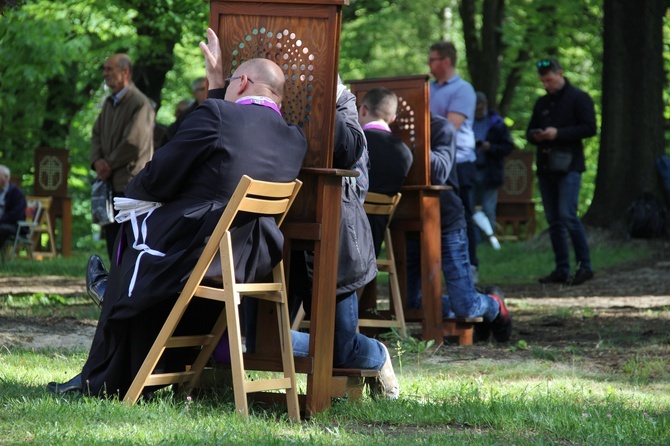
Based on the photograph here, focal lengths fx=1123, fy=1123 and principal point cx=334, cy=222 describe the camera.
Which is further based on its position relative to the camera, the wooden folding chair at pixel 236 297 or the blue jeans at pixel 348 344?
the blue jeans at pixel 348 344

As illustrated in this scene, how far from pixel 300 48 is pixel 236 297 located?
4.03 feet

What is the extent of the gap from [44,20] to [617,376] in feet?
28.8

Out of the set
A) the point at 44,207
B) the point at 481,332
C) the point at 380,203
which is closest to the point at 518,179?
the point at 44,207

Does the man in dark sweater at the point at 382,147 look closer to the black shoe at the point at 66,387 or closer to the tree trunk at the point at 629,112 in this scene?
the black shoe at the point at 66,387

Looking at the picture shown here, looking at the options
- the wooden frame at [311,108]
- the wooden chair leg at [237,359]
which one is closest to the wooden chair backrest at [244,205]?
the wooden chair leg at [237,359]

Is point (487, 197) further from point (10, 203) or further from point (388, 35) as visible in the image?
point (388, 35)

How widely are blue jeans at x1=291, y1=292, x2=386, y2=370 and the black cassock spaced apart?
56 cm

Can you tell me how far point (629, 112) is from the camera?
15.0 meters

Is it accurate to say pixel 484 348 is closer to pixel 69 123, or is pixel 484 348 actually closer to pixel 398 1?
pixel 69 123

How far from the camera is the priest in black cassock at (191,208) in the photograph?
4816 mm

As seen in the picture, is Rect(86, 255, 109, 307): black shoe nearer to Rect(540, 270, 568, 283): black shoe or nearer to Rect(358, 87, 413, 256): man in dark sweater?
Rect(358, 87, 413, 256): man in dark sweater

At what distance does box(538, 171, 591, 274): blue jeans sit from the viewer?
471 inches

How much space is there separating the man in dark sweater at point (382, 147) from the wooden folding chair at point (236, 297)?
250cm

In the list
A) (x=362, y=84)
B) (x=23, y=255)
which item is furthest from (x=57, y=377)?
(x=23, y=255)
